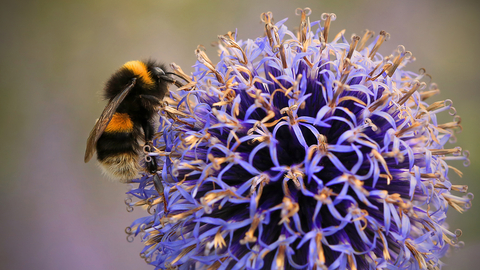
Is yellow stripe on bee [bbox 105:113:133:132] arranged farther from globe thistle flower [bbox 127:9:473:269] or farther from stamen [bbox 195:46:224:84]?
stamen [bbox 195:46:224:84]

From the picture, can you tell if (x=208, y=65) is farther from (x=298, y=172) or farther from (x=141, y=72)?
(x=298, y=172)

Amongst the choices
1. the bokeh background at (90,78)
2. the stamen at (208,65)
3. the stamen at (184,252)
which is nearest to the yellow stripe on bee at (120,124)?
the stamen at (208,65)

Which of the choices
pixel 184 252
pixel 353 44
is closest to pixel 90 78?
pixel 184 252

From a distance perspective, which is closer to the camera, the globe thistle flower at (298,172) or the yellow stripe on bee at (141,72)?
the globe thistle flower at (298,172)

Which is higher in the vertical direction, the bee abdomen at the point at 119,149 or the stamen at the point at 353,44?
the stamen at the point at 353,44

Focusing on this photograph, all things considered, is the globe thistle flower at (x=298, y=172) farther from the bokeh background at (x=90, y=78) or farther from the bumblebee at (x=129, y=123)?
the bokeh background at (x=90, y=78)

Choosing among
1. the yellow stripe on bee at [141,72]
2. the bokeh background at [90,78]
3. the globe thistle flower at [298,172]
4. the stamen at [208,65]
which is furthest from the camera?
the bokeh background at [90,78]

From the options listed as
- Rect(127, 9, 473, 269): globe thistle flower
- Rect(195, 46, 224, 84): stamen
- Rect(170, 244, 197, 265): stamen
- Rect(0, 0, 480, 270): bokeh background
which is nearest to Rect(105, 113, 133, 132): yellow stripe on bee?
Rect(127, 9, 473, 269): globe thistle flower
